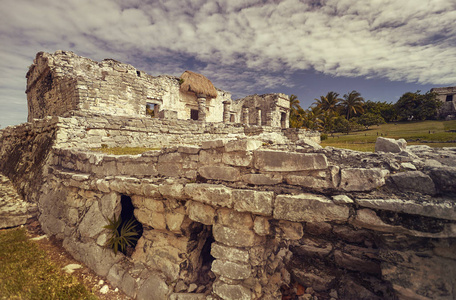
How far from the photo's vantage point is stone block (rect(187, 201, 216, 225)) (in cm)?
313

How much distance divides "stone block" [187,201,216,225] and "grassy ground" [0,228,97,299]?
212 cm

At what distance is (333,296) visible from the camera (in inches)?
132

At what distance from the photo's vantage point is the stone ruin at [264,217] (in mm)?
2105

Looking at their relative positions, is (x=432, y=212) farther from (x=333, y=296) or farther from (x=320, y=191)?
(x=333, y=296)

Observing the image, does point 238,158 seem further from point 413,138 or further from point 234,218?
point 413,138

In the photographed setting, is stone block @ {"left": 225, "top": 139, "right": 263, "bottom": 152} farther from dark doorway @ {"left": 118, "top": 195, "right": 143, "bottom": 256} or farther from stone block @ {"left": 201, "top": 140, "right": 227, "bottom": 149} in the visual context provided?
dark doorway @ {"left": 118, "top": 195, "right": 143, "bottom": 256}

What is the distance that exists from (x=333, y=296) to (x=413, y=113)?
30548mm

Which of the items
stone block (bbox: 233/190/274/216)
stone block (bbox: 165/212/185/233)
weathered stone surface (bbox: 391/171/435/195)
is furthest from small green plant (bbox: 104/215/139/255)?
weathered stone surface (bbox: 391/171/435/195)

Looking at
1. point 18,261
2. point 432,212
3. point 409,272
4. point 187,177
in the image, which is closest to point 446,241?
point 432,212

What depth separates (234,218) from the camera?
2932mm

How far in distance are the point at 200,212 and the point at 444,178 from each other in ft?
10.1

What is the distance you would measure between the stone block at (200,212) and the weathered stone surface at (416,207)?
207 cm

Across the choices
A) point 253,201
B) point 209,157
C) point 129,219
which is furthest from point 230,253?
point 129,219

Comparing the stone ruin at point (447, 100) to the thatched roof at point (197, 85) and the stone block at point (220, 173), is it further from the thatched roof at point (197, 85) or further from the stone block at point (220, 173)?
the stone block at point (220, 173)
